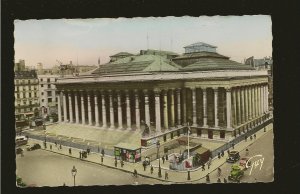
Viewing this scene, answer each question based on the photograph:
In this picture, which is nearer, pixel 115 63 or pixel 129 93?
pixel 115 63

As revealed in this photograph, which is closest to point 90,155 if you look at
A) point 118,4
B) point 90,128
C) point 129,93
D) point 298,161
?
point 90,128

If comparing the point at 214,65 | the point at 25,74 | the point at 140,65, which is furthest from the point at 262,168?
the point at 25,74

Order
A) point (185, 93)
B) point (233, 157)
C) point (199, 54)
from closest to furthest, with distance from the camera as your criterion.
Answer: point (199, 54) < point (233, 157) < point (185, 93)

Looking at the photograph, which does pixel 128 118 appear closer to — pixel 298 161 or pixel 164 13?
pixel 164 13

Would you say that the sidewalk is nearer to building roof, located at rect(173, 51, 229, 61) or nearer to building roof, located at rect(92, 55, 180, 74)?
building roof, located at rect(173, 51, 229, 61)

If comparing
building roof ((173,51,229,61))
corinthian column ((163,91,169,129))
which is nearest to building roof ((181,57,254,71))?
building roof ((173,51,229,61))

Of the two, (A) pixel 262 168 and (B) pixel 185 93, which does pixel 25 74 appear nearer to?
(B) pixel 185 93

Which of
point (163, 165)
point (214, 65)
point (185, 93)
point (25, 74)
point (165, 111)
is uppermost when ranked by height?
point (214, 65)
